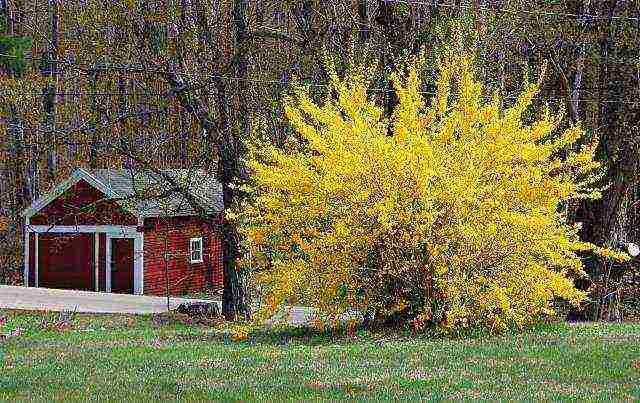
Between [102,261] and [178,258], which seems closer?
[102,261]

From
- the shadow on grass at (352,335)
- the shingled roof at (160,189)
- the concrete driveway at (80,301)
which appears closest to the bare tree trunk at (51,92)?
the shingled roof at (160,189)

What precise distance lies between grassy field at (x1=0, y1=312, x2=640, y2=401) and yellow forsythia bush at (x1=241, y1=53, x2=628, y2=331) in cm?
73

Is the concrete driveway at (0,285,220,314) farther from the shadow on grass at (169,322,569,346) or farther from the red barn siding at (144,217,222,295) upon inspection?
the shadow on grass at (169,322,569,346)

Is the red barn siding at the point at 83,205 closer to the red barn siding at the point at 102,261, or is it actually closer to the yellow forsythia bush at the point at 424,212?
the red barn siding at the point at 102,261

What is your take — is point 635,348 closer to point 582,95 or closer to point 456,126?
point 456,126

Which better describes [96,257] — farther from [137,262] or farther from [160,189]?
[160,189]

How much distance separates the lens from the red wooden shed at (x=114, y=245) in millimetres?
33844

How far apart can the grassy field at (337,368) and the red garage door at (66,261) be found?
20348 millimetres

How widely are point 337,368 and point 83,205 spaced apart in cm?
2377

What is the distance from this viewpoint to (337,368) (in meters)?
10.4

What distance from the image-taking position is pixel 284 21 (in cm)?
2545

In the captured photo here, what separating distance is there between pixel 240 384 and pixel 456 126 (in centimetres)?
655

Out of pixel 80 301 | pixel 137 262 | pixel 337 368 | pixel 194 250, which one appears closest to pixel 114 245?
pixel 137 262

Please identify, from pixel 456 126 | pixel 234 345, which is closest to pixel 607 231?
pixel 456 126
